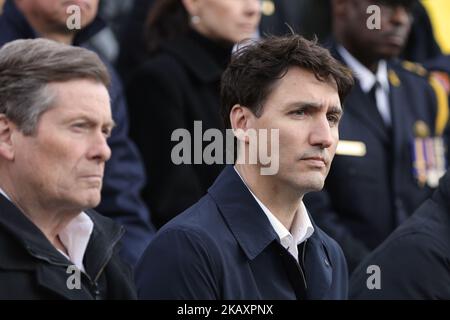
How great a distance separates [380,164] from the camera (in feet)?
19.7

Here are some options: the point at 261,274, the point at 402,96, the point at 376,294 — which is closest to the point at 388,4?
the point at 402,96

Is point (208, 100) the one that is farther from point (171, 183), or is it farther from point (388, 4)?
point (388, 4)

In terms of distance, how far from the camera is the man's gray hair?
3.95 m

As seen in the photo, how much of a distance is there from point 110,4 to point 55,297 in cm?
311

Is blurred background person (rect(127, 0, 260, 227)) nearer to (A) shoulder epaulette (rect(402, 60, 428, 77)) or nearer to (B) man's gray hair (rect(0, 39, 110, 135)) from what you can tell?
(A) shoulder epaulette (rect(402, 60, 428, 77))

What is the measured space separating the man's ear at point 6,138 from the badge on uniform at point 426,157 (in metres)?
2.76

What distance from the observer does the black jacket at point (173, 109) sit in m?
5.40

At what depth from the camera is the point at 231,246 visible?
387 cm

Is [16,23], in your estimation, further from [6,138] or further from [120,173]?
[6,138]

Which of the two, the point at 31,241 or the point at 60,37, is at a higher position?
the point at 60,37

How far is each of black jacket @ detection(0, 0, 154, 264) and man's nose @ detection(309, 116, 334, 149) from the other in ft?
4.40

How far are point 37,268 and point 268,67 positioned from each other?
106 cm

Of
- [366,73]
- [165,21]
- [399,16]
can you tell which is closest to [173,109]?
[165,21]

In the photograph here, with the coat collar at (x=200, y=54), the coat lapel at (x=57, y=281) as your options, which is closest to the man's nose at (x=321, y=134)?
the coat lapel at (x=57, y=281)
